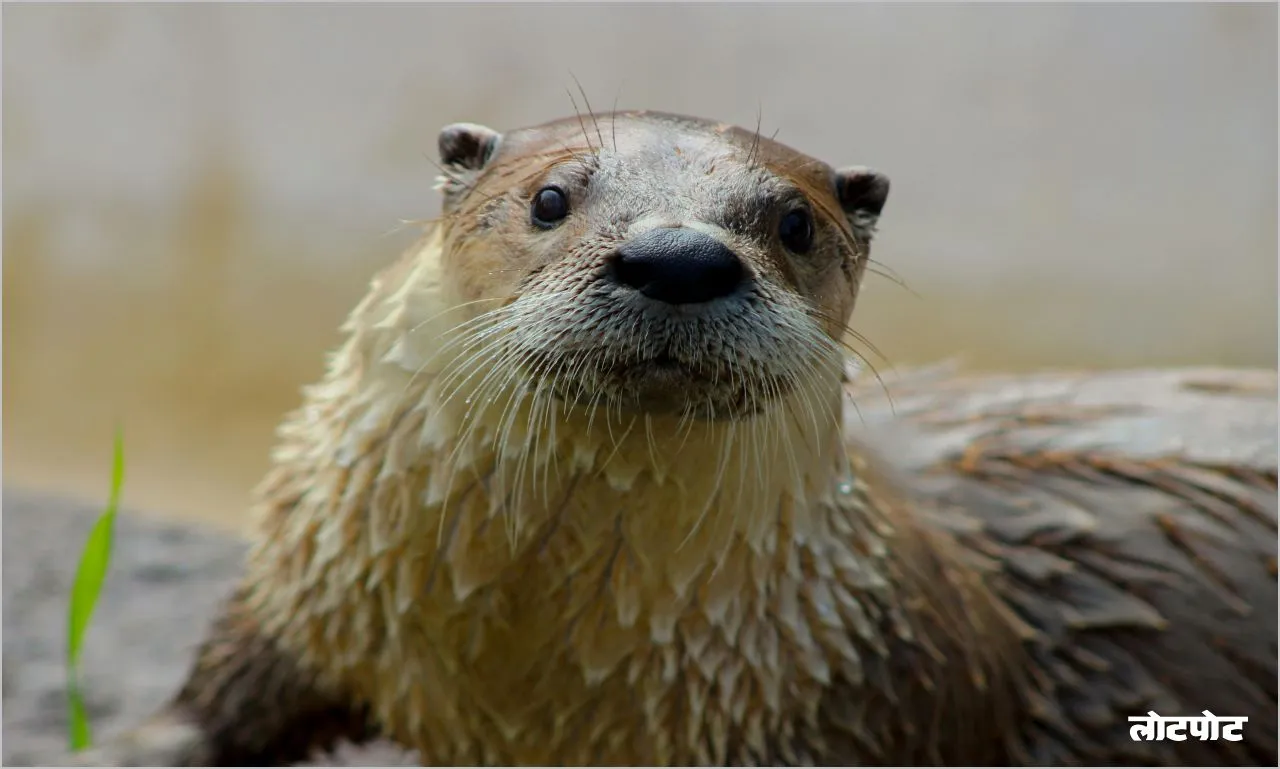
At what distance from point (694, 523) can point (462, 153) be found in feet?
2.09

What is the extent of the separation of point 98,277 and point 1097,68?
12.6 ft

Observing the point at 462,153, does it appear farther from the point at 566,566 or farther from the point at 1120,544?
the point at 1120,544

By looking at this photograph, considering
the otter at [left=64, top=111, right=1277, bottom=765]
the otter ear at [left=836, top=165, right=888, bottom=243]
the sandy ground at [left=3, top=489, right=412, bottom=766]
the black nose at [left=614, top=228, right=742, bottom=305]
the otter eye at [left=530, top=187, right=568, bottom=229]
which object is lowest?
the sandy ground at [left=3, top=489, right=412, bottom=766]

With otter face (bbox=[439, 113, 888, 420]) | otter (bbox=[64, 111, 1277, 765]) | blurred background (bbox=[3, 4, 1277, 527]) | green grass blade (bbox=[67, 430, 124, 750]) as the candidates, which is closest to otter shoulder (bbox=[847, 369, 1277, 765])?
otter (bbox=[64, 111, 1277, 765])

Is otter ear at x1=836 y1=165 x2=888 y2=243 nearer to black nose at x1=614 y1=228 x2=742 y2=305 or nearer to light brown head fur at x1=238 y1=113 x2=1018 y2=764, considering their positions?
light brown head fur at x1=238 y1=113 x2=1018 y2=764

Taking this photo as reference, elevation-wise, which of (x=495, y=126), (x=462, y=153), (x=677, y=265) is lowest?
(x=677, y=265)

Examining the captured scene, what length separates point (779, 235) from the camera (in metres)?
1.64

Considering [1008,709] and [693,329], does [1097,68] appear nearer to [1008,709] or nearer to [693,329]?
[1008,709]

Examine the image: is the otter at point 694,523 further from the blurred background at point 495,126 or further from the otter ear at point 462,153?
the blurred background at point 495,126

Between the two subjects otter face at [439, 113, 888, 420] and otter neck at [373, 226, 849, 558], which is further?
otter neck at [373, 226, 849, 558]

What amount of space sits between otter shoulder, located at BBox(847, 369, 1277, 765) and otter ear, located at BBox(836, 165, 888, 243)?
0.51 metres

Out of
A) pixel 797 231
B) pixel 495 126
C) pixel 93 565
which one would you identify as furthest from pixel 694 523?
pixel 495 126

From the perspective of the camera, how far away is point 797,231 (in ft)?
5.50

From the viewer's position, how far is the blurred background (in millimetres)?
4535
